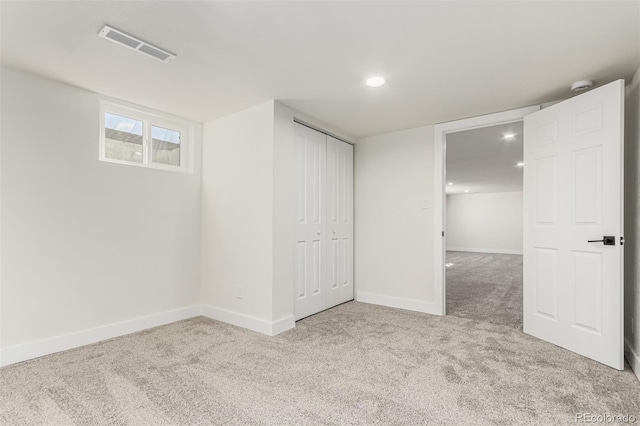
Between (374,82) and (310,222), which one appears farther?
(310,222)

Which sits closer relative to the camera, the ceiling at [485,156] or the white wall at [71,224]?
the white wall at [71,224]

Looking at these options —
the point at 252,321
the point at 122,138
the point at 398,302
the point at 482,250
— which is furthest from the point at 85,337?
the point at 482,250

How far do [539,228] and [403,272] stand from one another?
1608 mm

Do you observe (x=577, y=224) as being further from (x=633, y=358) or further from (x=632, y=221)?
(x=633, y=358)

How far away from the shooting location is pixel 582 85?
2.70 metres

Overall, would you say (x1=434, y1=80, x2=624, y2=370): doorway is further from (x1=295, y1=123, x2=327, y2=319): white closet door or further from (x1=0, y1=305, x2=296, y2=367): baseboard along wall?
(x1=0, y1=305, x2=296, y2=367): baseboard along wall

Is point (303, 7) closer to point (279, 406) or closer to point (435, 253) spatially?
point (279, 406)

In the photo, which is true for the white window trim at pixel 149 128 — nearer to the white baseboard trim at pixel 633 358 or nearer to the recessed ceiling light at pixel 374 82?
the recessed ceiling light at pixel 374 82

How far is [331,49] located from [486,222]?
11605 millimetres

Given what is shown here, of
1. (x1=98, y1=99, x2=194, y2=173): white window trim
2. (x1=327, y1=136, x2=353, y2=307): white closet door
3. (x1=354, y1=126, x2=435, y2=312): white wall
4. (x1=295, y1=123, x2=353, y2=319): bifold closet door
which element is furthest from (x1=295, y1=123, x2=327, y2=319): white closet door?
(x1=98, y1=99, x2=194, y2=173): white window trim

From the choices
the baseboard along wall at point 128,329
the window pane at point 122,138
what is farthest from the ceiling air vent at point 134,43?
the baseboard along wall at point 128,329

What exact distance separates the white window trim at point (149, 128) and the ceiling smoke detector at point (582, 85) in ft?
12.3

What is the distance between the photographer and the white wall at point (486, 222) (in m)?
11.4

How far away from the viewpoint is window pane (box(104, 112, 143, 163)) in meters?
3.15
